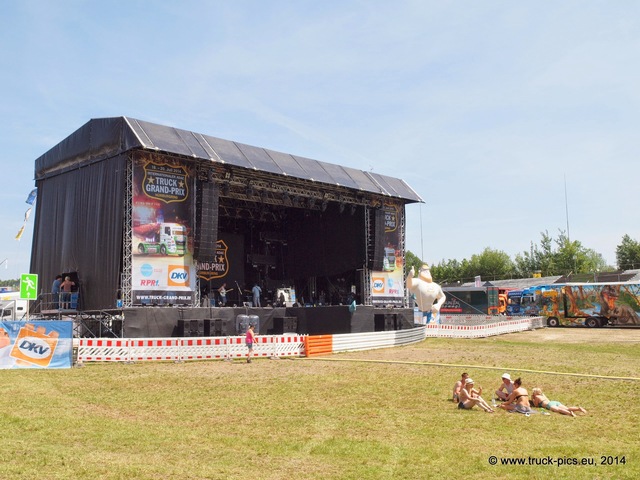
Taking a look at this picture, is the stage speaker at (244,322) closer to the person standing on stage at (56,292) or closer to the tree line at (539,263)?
the person standing on stage at (56,292)

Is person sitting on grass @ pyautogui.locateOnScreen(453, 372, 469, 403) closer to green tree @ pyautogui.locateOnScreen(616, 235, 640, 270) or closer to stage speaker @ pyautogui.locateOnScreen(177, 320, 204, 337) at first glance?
stage speaker @ pyautogui.locateOnScreen(177, 320, 204, 337)

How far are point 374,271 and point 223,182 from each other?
11420 millimetres

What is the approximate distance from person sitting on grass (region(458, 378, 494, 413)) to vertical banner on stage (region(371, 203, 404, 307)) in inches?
938

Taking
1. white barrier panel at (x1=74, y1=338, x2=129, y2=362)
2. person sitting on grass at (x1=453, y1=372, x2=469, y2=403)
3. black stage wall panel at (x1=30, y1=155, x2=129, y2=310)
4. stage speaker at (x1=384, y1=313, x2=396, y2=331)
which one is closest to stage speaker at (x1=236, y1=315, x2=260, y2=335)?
black stage wall panel at (x1=30, y1=155, x2=129, y2=310)

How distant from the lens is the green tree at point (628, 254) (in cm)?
8400

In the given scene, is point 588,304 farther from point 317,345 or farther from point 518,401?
point 518,401

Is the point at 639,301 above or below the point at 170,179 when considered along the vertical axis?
below

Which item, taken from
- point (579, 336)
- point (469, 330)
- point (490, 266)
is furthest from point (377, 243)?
point (490, 266)

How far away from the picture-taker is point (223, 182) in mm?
30812

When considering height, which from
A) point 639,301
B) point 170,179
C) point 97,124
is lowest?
point 639,301

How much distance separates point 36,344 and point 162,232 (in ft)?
31.5

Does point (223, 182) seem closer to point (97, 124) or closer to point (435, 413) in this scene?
point (97, 124)

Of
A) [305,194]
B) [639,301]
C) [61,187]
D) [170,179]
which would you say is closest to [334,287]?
[305,194]

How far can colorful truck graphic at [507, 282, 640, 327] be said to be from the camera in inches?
1746
